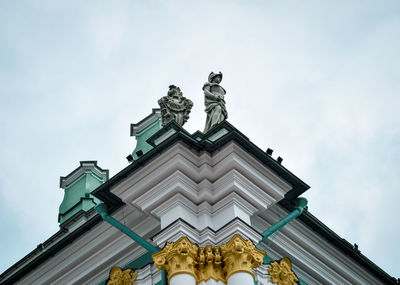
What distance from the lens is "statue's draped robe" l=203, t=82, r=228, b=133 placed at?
14164 mm

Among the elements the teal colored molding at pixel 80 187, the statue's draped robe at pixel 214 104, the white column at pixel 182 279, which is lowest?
the white column at pixel 182 279

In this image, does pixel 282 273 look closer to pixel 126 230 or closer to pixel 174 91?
pixel 126 230

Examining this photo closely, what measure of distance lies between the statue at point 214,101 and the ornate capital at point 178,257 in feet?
8.38

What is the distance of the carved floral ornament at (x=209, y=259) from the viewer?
11.9m

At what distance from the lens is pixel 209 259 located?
1198 centimetres

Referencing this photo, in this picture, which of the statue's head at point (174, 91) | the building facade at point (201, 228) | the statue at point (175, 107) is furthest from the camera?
the statue's head at point (174, 91)

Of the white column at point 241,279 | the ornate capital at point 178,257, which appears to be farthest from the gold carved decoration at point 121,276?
the white column at point 241,279

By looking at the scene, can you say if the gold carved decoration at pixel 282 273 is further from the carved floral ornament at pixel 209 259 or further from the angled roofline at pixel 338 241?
the carved floral ornament at pixel 209 259

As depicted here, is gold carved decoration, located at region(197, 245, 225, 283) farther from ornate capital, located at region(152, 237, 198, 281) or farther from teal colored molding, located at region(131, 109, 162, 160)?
teal colored molding, located at region(131, 109, 162, 160)

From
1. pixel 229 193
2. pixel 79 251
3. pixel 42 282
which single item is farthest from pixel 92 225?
pixel 229 193

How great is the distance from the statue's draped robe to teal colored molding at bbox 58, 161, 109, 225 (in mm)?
4859

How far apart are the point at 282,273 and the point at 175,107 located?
11.1 feet

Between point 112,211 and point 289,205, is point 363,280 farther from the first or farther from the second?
point 112,211

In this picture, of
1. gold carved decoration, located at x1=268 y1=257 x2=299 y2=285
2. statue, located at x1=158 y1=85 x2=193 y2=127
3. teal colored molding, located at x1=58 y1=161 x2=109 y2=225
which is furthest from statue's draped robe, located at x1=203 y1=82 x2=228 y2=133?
teal colored molding, located at x1=58 y1=161 x2=109 y2=225
